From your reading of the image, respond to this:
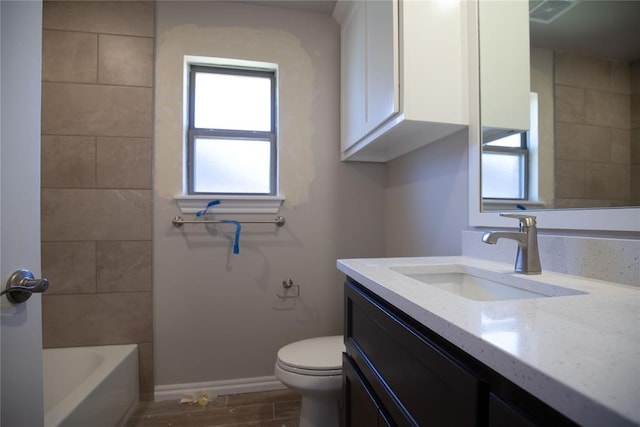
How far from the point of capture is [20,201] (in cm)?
65

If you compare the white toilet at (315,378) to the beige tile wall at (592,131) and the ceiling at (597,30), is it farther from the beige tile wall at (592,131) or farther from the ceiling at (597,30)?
the ceiling at (597,30)

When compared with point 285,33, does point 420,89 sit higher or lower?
lower

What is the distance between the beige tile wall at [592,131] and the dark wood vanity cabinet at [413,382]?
61 cm

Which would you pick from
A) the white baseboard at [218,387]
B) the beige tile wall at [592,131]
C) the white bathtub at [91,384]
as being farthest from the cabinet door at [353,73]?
the white bathtub at [91,384]

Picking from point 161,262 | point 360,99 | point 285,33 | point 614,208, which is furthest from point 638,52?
point 161,262

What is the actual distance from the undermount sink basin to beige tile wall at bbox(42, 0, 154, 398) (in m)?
1.54

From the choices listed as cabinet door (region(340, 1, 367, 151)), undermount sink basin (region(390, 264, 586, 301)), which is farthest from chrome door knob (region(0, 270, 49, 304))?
cabinet door (region(340, 1, 367, 151))

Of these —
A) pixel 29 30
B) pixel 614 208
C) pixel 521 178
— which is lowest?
pixel 614 208

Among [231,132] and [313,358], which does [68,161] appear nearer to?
[231,132]

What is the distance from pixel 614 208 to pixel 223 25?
6.66 feet

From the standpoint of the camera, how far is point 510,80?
3.25 feet

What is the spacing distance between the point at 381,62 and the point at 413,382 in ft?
3.83

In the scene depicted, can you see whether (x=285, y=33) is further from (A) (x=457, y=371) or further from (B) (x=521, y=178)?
(A) (x=457, y=371)

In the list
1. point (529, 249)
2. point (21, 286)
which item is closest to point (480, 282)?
point (529, 249)
